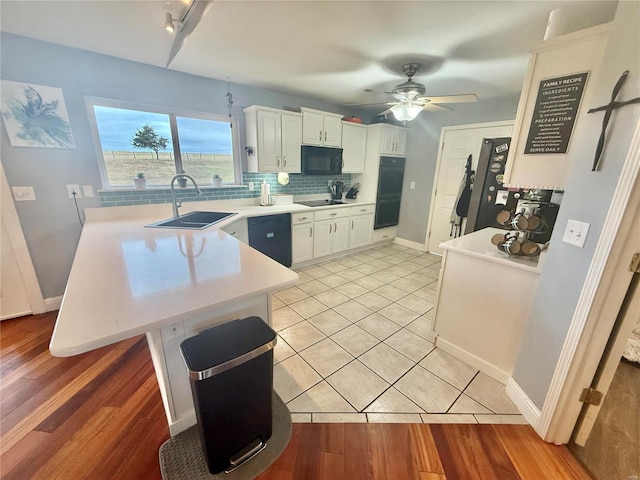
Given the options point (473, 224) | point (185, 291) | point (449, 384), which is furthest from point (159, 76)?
point (473, 224)

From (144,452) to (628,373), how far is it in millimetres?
3232

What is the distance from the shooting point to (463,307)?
6.42 ft

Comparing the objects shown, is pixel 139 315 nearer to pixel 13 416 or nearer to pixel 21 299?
pixel 13 416

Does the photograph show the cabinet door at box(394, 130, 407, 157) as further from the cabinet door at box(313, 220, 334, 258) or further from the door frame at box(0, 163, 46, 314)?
the door frame at box(0, 163, 46, 314)

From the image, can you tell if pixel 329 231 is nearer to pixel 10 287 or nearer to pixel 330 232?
pixel 330 232

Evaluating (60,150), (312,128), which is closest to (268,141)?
(312,128)

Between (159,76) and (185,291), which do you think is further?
(159,76)

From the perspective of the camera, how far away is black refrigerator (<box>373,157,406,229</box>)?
4.36 meters

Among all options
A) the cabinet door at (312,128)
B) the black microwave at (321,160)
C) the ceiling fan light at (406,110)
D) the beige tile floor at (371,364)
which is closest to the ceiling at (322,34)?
the ceiling fan light at (406,110)

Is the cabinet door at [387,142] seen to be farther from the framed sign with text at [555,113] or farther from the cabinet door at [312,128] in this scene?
the framed sign with text at [555,113]

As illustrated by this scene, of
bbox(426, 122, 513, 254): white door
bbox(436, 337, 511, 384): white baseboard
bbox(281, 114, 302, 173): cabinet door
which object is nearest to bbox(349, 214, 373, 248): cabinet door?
bbox(426, 122, 513, 254): white door

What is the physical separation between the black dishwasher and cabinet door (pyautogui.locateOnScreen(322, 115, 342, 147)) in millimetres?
1374

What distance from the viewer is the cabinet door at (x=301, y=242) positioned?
11.5 ft

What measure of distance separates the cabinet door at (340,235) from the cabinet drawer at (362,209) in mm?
196
